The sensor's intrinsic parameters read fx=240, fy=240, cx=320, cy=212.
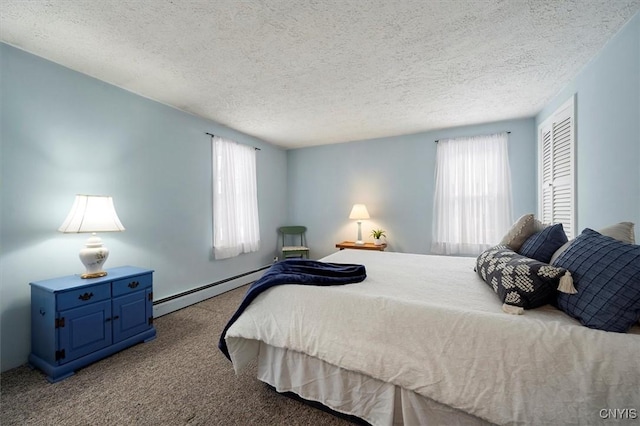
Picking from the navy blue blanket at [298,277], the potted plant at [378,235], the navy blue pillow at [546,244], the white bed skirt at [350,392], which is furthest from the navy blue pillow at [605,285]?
the potted plant at [378,235]

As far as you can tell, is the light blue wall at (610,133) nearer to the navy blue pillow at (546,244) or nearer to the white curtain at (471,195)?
the navy blue pillow at (546,244)

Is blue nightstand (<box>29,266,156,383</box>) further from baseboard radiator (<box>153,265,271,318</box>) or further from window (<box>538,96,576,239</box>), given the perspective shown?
window (<box>538,96,576,239</box>)

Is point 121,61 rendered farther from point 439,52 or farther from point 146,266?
point 439,52

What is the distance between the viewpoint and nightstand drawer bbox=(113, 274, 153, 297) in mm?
2076

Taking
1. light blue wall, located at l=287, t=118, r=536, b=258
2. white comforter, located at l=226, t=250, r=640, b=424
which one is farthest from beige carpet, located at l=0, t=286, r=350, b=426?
light blue wall, located at l=287, t=118, r=536, b=258

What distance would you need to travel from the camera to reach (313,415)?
143 centimetres

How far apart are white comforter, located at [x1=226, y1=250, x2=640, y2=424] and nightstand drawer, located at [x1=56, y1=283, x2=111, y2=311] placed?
1252 millimetres

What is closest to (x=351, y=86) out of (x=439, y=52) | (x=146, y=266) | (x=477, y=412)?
(x=439, y=52)

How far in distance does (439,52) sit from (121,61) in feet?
8.89

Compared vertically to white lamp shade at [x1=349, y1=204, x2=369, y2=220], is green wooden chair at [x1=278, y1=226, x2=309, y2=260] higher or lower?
lower

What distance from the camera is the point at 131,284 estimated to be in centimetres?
218

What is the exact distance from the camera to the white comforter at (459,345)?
91cm

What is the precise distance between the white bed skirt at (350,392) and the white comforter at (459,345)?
0.10 meters

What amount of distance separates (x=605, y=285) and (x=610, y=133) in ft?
5.29
